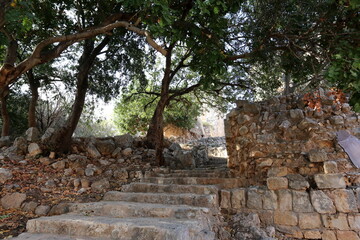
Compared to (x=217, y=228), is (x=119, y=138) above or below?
above

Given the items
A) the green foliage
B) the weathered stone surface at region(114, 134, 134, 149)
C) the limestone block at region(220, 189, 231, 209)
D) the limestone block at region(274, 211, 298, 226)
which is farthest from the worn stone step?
the green foliage

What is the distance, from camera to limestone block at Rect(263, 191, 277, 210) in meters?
3.40

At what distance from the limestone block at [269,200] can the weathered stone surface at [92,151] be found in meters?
4.84

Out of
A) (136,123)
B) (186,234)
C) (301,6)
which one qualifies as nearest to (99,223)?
(186,234)

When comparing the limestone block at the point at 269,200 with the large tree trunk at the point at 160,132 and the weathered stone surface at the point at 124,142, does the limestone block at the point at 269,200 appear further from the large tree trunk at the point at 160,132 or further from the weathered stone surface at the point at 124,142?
the weathered stone surface at the point at 124,142

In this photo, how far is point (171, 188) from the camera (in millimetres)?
3893

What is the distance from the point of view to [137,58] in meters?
8.05

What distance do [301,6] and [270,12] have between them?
57cm

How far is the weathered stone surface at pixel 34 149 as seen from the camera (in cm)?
584

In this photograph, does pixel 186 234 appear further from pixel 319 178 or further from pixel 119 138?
pixel 119 138

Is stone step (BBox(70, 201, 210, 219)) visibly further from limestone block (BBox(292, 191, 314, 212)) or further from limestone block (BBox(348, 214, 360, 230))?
limestone block (BBox(348, 214, 360, 230))

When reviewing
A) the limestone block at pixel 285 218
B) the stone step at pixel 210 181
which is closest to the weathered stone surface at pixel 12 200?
the stone step at pixel 210 181

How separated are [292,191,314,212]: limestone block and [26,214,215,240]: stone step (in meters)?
1.55

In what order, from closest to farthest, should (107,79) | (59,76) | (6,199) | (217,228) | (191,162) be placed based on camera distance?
(217,228)
(6,199)
(191,162)
(107,79)
(59,76)
